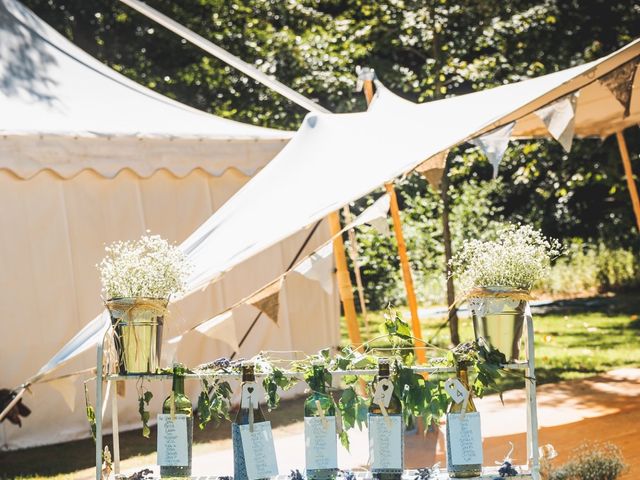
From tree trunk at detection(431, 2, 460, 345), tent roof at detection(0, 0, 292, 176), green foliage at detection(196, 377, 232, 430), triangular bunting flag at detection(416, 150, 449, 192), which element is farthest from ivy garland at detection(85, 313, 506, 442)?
tree trunk at detection(431, 2, 460, 345)

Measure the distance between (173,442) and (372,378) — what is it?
62cm

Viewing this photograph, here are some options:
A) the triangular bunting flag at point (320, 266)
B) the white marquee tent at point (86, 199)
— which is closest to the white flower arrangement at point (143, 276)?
the triangular bunting flag at point (320, 266)

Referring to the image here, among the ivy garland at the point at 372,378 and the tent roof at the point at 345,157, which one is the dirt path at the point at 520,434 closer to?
the tent roof at the point at 345,157

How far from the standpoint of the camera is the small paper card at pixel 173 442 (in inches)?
103

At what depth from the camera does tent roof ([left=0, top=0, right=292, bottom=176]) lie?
548 centimetres

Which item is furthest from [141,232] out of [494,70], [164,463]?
[494,70]

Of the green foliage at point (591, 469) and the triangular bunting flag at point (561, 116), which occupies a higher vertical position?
the triangular bunting flag at point (561, 116)

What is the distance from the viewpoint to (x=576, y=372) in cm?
741

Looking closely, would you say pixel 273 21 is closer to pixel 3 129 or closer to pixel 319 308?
pixel 319 308

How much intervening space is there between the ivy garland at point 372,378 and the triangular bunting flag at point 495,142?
1.53m

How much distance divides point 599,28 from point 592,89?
6.05m

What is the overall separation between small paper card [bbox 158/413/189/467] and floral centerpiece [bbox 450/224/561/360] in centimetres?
92

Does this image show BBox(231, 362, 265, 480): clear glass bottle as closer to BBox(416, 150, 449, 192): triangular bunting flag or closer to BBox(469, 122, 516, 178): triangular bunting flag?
BBox(469, 122, 516, 178): triangular bunting flag

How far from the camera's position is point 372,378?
263 centimetres
